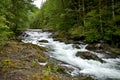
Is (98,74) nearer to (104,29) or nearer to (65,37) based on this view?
(104,29)

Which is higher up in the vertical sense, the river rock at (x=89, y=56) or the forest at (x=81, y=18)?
the forest at (x=81, y=18)

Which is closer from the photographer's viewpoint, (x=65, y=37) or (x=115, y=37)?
(x=115, y=37)

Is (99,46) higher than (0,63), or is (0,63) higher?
(0,63)

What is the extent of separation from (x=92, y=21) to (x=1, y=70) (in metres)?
12.9

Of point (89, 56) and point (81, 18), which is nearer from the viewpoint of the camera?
point (89, 56)

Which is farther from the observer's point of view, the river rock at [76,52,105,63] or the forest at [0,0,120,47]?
the forest at [0,0,120,47]

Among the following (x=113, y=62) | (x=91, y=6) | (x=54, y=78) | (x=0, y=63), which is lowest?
(x=113, y=62)

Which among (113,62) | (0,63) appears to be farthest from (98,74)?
(0,63)

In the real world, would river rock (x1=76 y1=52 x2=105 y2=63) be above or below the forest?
below

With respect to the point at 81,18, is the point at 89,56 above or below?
below

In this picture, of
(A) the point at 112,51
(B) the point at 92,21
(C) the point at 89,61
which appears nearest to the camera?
(C) the point at 89,61

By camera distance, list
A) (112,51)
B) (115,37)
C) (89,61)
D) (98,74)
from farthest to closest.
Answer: (115,37)
(112,51)
(89,61)
(98,74)

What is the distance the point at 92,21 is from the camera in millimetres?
18188

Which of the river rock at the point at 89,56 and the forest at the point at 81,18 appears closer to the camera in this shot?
the river rock at the point at 89,56
